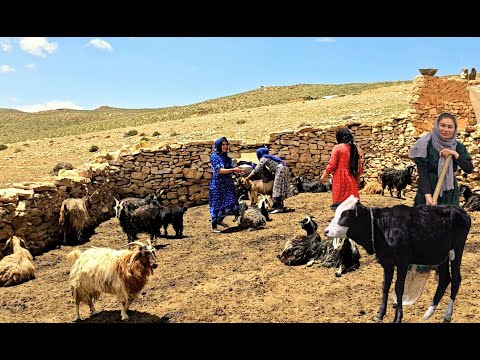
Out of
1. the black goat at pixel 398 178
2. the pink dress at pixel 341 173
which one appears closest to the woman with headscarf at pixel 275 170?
the black goat at pixel 398 178

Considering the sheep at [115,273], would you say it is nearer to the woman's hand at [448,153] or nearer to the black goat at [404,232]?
the black goat at [404,232]

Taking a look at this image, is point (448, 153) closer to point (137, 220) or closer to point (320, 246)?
point (320, 246)

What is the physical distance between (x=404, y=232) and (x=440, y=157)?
0.79 meters

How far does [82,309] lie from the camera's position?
6.49m

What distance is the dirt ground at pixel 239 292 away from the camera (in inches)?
209

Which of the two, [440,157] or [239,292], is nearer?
[440,157]

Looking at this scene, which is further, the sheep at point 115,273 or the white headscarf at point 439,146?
the sheep at point 115,273

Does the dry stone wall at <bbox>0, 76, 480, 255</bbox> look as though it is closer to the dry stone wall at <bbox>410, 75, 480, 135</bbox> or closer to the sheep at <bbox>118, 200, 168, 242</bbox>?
the dry stone wall at <bbox>410, 75, 480, 135</bbox>

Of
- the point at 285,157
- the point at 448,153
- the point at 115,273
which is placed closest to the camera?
the point at 448,153

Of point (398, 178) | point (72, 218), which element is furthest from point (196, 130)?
point (72, 218)

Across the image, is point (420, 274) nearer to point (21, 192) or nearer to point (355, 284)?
point (355, 284)

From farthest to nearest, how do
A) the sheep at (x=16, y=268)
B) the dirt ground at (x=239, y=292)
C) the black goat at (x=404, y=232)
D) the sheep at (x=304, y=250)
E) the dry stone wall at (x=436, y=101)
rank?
the dry stone wall at (x=436, y=101), the sheep at (x=16, y=268), the sheep at (x=304, y=250), the dirt ground at (x=239, y=292), the black goat at (x=404, y=232)

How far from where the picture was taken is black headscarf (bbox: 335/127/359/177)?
5324mm

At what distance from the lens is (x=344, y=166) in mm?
5398
